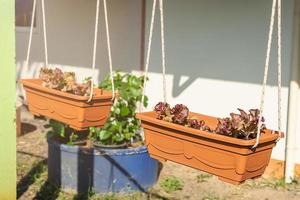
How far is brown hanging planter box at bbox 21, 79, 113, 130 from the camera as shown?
2949mm

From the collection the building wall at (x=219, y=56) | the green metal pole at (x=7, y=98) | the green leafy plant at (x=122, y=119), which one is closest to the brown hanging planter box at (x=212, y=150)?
the green metal pole at (x=7, y=98)

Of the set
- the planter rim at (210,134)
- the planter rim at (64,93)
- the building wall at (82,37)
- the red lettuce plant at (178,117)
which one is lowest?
the planter rim at (210,134)

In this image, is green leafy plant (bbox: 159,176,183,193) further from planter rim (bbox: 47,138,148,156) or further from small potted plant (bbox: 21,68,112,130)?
small potted plant (bbox: 21,68,112,130)

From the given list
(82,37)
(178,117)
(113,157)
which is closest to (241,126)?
(178,117)

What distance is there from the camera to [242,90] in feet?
16.5

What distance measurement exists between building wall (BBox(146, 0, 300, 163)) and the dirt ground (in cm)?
36

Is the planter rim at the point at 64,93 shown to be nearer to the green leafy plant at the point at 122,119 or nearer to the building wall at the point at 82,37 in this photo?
the green leafy plant at the point at 122,119

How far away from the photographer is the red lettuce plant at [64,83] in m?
3.19

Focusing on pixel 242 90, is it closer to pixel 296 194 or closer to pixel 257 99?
pixel 257 99

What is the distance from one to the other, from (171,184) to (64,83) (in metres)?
1.90

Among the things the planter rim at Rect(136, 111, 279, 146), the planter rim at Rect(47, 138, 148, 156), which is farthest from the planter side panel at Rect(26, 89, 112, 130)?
the planter rim at Rect(47, 138, 148, 156)

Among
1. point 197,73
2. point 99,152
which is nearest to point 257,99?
point 197,73

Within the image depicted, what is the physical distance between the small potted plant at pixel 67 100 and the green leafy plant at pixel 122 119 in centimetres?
114

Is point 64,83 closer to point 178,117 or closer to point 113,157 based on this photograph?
point 178,117
